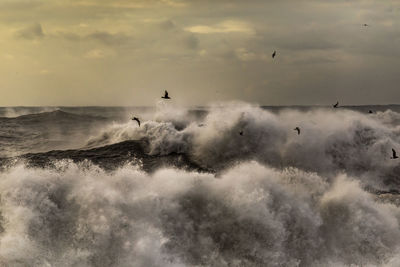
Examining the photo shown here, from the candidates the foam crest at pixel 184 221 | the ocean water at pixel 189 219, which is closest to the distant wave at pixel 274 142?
the ocean water at pixel 189 219

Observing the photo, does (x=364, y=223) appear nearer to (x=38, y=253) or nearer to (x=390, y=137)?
(x=38, y=253)

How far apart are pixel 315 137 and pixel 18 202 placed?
1639 cm

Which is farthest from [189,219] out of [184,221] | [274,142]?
[274,142]

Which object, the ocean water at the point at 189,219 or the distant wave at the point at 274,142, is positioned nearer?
the ocean water at the point at 189,219

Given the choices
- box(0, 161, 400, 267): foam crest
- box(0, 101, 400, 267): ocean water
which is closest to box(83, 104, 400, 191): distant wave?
box(0, 101, 400, 267): ocean water

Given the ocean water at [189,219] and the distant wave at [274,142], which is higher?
the ocean water at [189,219]

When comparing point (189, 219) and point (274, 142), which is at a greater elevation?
point (189, 219)

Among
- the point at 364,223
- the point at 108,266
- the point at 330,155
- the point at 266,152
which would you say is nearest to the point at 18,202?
the point at 108,266

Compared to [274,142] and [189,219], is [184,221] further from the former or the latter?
[274,142]

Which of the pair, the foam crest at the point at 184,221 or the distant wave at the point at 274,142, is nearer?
the foam crest at the point at 184,221

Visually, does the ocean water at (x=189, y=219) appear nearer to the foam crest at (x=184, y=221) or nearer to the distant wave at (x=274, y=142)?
the foam crest at (x=184, y=221)

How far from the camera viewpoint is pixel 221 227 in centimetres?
1183

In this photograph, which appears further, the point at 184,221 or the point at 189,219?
the point at 189,219

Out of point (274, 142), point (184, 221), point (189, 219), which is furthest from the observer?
point (274, 142)
